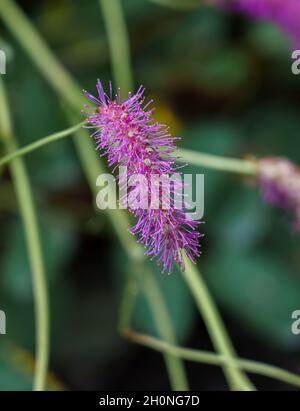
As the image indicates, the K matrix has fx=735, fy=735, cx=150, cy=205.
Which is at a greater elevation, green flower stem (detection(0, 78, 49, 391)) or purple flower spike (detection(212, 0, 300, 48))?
purple flower spike (detection(212, 0, 300, 48))

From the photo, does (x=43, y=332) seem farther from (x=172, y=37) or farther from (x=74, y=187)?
(x=172, y=37)

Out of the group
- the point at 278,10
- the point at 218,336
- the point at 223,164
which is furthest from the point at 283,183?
the point at 278,10

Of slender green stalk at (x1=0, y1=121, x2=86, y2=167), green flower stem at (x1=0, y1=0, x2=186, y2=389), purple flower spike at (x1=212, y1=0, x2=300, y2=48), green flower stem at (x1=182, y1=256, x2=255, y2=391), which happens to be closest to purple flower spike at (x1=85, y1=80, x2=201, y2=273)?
slender green stalk at (x1=0, y1=121, x2=86, y2=167)

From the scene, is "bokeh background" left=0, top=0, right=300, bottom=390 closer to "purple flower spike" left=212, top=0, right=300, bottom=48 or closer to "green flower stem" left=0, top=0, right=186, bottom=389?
"green flower stem" left=0, top=0, right=186, bottom=389

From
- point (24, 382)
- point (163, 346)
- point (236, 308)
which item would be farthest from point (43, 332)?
point (236, 308)

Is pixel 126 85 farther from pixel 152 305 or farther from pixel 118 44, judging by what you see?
pixel 152 305

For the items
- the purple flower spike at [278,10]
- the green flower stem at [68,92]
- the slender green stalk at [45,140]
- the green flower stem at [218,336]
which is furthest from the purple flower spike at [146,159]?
the purple flower spike at [278,10]
